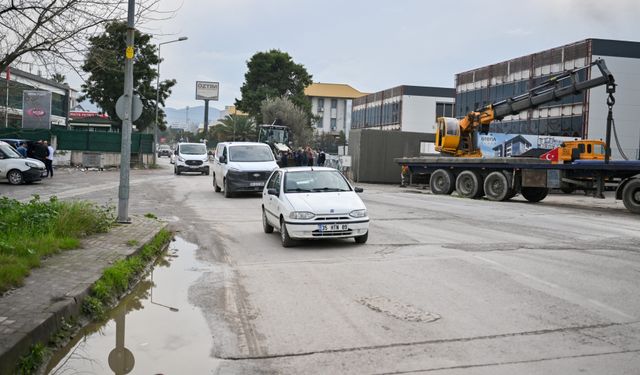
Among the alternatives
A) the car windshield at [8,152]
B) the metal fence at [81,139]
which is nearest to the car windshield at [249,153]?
the car windshield at [8,152]

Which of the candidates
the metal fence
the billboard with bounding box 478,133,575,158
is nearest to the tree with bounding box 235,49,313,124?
the metal fence

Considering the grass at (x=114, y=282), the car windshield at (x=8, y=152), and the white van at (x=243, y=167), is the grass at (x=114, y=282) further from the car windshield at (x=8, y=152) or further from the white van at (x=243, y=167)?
the car windshield at (x=8, y=152)

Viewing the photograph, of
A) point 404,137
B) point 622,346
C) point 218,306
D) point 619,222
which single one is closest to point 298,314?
point 218,306

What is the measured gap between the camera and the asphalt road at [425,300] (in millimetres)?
5211

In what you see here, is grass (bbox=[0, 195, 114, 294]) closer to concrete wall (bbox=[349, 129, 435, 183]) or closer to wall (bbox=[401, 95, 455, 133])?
concrete wall (bbox=[349, 129, 435, 183])

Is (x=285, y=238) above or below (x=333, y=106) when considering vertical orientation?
below

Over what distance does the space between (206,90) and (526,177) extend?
120m

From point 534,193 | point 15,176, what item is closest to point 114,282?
point 15,176

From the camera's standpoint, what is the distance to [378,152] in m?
37.2

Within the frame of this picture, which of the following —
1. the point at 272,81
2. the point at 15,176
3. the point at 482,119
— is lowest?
the point at 15,176

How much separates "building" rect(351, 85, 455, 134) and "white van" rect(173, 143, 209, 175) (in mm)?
39088

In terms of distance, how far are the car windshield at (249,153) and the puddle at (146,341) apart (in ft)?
46.3

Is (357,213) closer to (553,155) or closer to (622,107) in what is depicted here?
(553,155)

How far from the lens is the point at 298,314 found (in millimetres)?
6625
